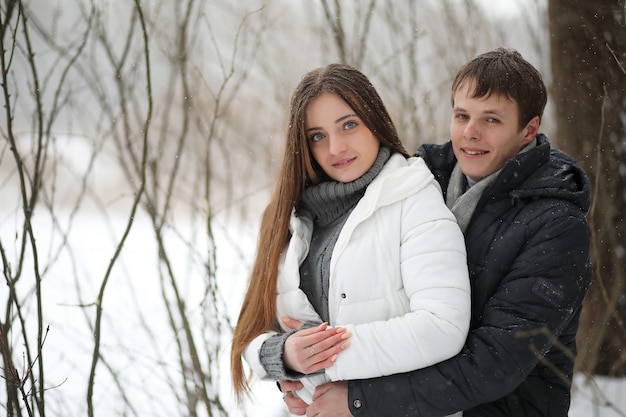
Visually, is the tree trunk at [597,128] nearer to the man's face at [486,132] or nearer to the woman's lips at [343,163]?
the man's face at [486,132]

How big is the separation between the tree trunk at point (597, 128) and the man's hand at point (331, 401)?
2115mm

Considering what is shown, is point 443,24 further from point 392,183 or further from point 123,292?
point 123,292

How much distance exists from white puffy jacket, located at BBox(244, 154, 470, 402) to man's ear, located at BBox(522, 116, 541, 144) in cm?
33

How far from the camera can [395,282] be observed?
176 centimetres

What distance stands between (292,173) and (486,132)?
0.60 m

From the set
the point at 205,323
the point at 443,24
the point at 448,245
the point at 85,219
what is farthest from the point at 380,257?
the point at 85,219

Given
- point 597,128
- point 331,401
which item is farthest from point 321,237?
point 597,128

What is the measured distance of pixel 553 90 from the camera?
3824 millimetres

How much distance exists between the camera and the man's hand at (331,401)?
1.75 meters

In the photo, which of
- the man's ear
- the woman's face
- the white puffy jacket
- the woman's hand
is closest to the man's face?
the man's ear

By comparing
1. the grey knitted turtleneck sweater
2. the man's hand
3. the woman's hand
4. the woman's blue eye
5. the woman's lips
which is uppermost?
the woman's blue eye

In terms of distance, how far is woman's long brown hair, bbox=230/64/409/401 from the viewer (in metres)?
1.94

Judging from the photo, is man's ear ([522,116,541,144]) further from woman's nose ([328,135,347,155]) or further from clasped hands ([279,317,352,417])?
clasped hands ([279,317,352,417])

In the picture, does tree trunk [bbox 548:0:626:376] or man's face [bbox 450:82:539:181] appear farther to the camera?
tree trunk [bbox 548:0:626:376]
